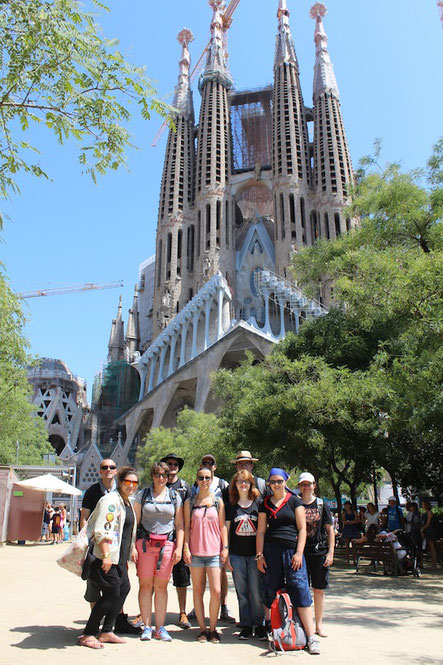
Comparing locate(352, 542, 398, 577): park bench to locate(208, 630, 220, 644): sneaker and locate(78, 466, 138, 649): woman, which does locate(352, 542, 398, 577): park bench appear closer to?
locate(208, 630, 220, 644): sneaker

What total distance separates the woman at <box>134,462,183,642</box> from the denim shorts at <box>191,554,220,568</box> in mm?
180

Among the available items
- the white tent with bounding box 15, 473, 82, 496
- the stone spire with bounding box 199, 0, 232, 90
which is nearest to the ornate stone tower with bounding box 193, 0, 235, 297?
the stone spire with bounding box 199, 0, 232, 90

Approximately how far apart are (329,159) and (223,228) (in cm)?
1072

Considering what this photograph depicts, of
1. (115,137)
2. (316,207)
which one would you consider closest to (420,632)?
(115,137)

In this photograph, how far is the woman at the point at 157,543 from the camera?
13.4 ft

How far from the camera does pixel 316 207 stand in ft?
153

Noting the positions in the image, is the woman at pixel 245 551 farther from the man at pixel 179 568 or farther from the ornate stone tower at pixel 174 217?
the ornate stone tower at pixel 174 217

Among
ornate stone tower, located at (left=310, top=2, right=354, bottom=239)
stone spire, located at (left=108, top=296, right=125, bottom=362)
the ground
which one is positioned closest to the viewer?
the ground

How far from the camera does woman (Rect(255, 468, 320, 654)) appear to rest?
13.2ft

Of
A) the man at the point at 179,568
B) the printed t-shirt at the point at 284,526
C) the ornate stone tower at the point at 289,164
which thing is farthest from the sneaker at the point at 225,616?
the ornate stone tower at the point at 289,164

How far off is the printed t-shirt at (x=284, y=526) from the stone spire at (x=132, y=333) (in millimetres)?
56301

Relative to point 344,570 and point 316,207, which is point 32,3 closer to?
point 344,570

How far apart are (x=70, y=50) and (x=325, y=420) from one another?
7019 millimetres

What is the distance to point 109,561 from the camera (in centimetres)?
381
